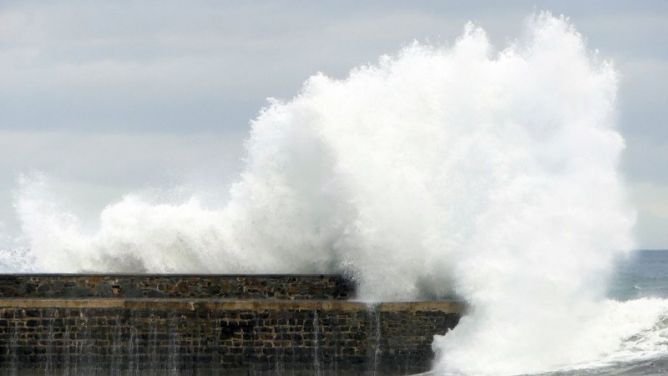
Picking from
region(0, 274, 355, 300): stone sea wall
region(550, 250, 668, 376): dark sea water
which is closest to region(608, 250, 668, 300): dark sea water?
region(550, 250, 668, 376): dark sea water

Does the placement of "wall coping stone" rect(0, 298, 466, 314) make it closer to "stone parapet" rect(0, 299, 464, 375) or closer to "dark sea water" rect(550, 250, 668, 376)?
"stone parapet" rect(0, 299, 464, 375)

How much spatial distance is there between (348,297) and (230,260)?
255 cm

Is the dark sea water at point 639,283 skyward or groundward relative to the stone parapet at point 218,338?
skyward

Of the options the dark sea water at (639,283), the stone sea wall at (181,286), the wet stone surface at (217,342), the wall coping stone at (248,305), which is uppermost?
the dark sea water at (639,283)

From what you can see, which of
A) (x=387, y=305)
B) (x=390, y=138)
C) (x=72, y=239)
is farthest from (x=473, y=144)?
(x=72, y=239)

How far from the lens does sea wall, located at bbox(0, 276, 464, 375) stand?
19438mm

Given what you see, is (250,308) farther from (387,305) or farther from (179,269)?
(179,269)

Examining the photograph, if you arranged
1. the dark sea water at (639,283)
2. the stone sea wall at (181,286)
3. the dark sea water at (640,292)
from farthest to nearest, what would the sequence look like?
1. the dark sea water at (639,283)
2. the stone sea wall at (181,286)
3. the dark sea water at (640,292)

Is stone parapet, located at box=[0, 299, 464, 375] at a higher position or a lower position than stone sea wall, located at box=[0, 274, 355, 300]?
lower

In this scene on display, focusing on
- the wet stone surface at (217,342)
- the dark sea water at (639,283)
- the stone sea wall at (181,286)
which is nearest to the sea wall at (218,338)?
the wet stone surface at (217,342)

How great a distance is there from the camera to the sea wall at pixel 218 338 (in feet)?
63.8

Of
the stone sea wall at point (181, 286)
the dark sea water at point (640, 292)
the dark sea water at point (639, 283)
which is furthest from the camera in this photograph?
the dark sea water at point (639, 283)

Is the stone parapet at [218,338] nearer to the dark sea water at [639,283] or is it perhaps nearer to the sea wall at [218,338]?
the sea wall at [218,338]

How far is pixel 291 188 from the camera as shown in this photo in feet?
72.1
